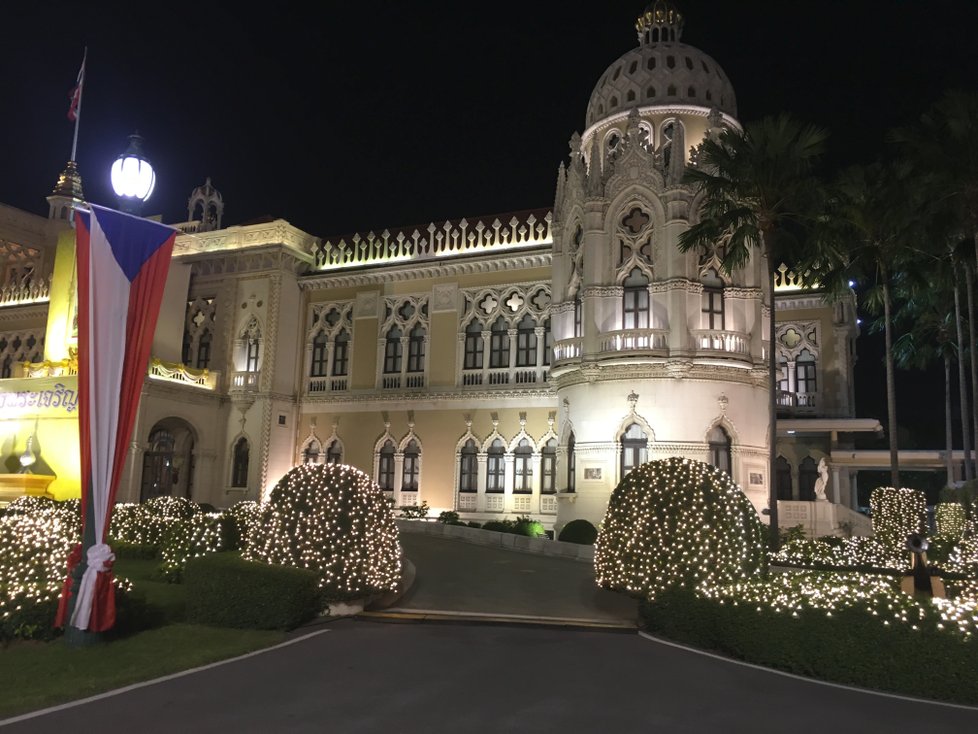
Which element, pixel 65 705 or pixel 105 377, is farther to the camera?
pixel 105 377

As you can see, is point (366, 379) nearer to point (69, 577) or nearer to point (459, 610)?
point (459, 610)

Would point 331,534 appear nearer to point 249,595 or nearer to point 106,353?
point 249,595

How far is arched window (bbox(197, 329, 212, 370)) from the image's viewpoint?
3831 centimetres

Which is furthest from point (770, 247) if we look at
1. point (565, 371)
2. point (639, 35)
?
point (639, 35)

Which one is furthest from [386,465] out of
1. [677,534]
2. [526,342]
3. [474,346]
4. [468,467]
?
[677,534]

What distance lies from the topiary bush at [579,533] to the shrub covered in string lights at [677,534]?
395 inches

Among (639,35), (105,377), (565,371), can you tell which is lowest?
(105,377)

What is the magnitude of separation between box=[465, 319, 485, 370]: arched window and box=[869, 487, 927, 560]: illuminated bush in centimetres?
1713

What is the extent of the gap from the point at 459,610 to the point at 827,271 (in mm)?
16911

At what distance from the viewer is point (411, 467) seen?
35.1 m

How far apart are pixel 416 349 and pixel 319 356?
508 centimetres

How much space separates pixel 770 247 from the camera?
911 inches

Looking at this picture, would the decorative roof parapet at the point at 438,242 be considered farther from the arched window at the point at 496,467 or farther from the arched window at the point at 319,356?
the arched window at the point at 496,467

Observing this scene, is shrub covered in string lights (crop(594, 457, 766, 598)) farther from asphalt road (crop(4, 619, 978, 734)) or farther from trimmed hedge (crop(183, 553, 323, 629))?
trimmed hedge (crop(183, 553, 323, 629))
